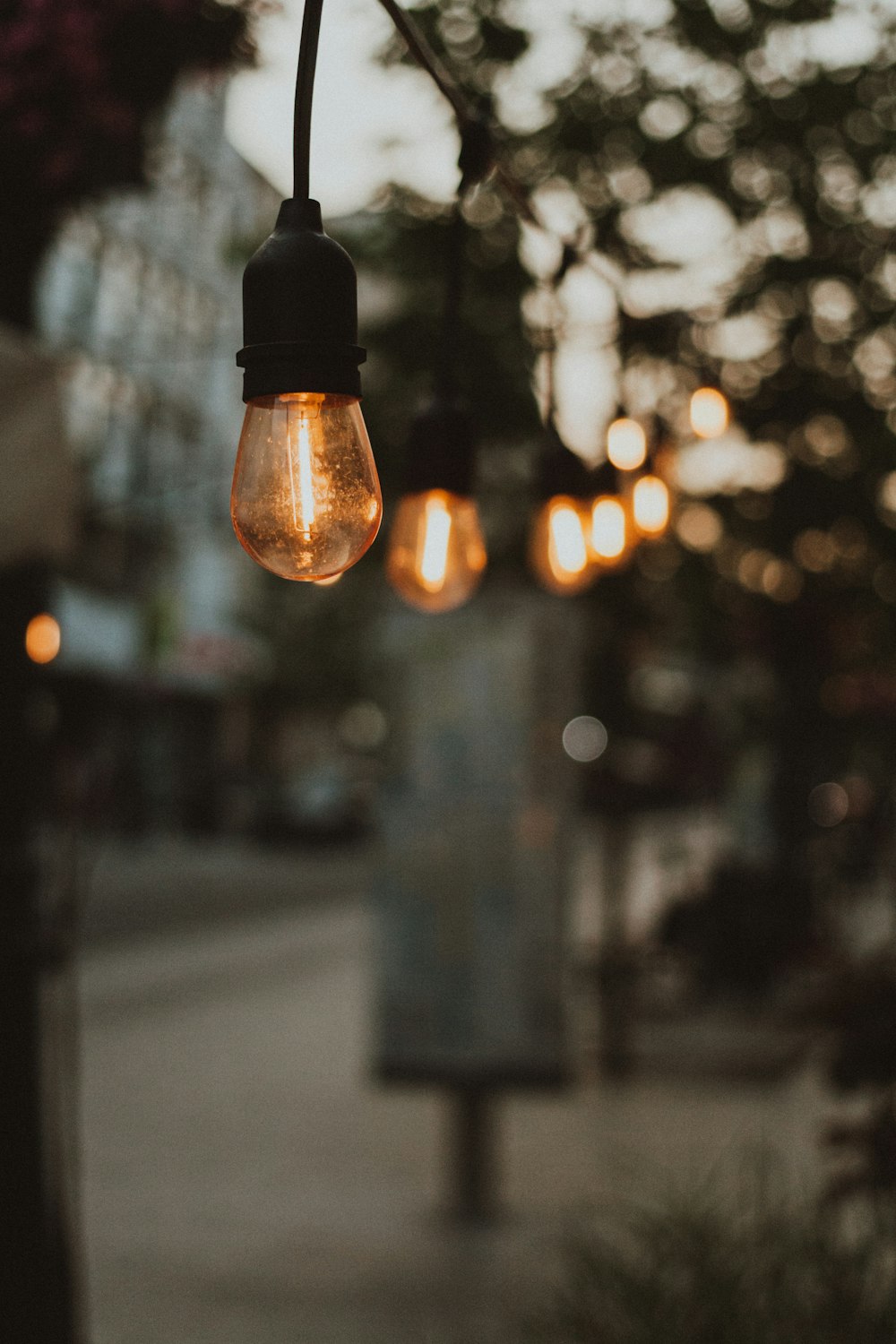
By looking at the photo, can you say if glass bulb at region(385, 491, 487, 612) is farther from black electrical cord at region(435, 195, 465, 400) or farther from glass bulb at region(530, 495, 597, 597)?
glass bulb at region(530, 495, 597, 597)

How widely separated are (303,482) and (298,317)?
0.62ft

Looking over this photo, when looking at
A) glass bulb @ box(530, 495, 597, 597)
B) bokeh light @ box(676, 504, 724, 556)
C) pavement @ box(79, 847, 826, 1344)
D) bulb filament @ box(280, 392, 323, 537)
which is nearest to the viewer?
bulb filament @ box(280, 392, 323, 537)

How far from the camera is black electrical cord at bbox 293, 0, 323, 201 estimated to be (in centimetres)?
182

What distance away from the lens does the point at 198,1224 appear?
673 cm

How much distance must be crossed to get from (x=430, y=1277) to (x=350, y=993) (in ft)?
25.9

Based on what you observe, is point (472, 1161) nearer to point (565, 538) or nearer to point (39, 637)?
point (39, 637)

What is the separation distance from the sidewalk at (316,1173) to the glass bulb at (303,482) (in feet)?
10.8

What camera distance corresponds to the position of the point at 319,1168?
A: 25.3 feet

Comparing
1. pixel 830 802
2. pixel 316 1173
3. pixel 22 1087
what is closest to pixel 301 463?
pixel 22 1087

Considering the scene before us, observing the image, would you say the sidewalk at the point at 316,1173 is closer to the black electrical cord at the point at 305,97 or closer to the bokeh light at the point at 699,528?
the black electrical cord at the point at 305,97

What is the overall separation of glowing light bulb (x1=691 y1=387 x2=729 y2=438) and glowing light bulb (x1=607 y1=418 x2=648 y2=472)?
0.67 feet

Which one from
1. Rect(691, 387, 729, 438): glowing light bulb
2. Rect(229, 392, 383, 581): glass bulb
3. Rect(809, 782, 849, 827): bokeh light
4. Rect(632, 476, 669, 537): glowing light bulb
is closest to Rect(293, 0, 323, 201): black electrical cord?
Rect(229, 392, 383, 581): glass bulb

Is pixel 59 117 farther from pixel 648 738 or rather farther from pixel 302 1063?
pixel 648 738

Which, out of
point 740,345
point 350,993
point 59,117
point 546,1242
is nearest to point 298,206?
point 59,117
